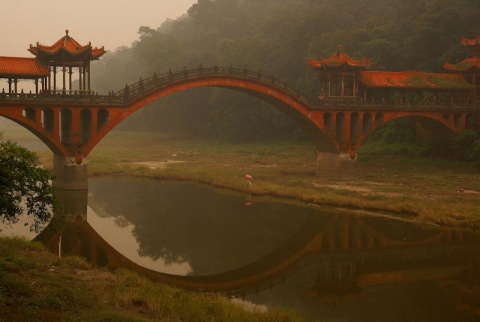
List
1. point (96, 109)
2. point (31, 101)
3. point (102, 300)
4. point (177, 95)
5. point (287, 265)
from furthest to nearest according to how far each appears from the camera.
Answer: point (177, 95)
point (96, 109)
point (31, 101)
point (287, 265)
point (102, 300)

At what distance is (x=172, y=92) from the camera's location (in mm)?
45594

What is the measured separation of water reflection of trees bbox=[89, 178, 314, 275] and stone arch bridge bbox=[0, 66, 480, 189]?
4849 mm

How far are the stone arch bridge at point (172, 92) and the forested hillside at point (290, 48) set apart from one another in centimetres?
1866

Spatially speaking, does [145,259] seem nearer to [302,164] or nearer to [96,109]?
[96,109]

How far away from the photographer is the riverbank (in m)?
35.0

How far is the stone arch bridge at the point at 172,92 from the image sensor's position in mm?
39219

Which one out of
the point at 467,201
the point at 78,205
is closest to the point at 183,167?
the point at 78,205

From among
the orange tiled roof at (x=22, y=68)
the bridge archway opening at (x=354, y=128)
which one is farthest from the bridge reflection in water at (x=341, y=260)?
the bridge archway opening at (x=354, y=128)

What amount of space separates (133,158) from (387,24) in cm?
4587

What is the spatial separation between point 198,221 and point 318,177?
20.2 m

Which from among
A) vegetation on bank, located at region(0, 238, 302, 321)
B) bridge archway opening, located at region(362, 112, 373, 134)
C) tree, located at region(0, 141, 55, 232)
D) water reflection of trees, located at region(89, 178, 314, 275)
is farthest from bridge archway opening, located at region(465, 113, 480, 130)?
tree, located at region(0, 141, 55, 232)

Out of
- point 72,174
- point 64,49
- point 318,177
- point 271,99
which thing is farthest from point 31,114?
point 318,177

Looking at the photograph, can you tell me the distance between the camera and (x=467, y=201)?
35406 mm

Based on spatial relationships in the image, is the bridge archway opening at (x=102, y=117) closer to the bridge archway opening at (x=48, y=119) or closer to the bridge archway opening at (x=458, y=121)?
the bridge archway opening at (x=48, y=119)
